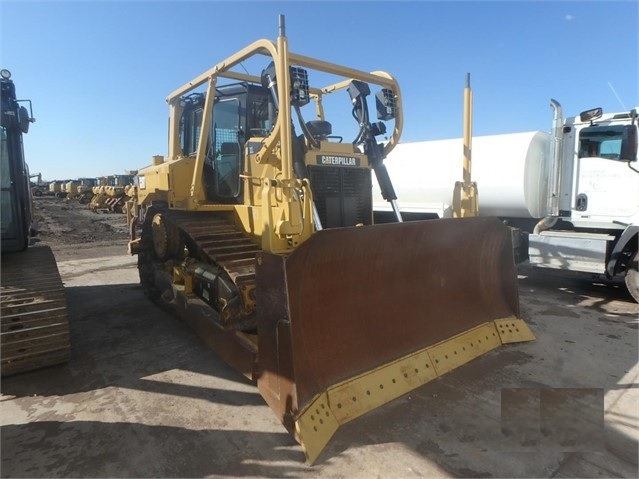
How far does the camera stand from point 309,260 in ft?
10.5

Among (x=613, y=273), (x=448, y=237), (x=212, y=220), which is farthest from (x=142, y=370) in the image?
(x=613, y=273)

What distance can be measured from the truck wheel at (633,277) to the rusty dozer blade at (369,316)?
296cm

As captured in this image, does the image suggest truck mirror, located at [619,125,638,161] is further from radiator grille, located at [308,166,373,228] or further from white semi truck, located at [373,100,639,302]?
radiator grille, located at [308,166,373,228]

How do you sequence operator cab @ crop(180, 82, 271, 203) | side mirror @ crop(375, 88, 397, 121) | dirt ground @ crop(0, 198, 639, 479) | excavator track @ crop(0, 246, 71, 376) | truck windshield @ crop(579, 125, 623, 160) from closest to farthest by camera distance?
1. dirt ground @ crop(0, 198, 639, 479)
2. excavator track @ crop(0, 246, 71, 376)
3. operator cab @ crop(180, 82, 271, 203)
4. side mirror @ crop(375, 88, 397, 121)
5. truck windshield @ crop(579, 125, 623, 160)

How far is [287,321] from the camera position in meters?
3.03

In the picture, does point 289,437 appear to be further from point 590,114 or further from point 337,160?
point 590,114

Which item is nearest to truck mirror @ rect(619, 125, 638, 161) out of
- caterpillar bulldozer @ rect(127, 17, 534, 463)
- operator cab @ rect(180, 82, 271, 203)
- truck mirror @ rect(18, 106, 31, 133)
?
caterpillar bulldozer @ rect(127, 17, 534, 463)

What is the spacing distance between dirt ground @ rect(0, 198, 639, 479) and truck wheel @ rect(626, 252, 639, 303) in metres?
1.65

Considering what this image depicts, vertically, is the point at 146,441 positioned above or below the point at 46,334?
below

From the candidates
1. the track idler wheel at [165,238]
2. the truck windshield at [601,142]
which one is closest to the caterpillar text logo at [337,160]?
the track idler wheel at [165,238]

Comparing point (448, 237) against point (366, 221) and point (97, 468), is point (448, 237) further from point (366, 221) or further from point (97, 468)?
point (97, 468)

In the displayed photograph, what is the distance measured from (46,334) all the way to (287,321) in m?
2.64

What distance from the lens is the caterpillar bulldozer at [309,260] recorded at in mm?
3182

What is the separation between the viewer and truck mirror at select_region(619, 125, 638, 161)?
21.1ft
